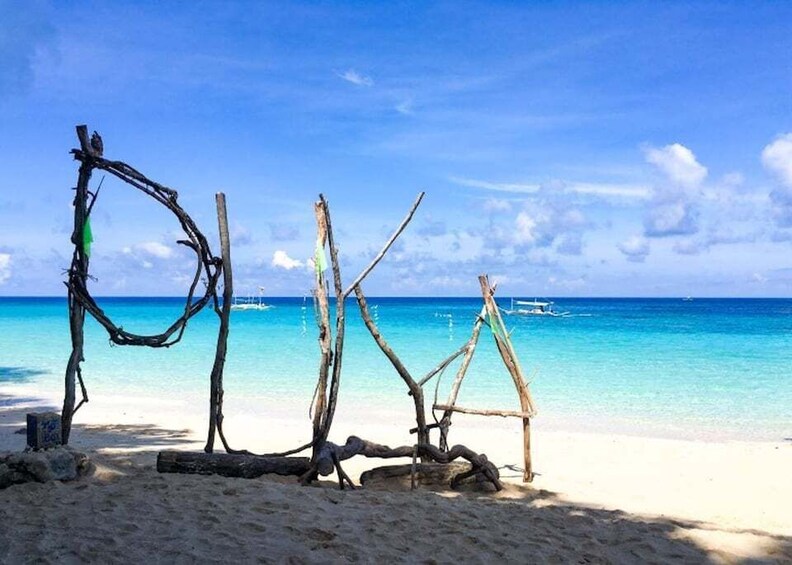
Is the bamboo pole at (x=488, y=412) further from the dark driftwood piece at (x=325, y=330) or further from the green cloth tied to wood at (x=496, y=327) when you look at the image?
the dark driftwood piece at (x=325, y=330)

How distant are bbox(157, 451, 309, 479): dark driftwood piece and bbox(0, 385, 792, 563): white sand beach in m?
0.12

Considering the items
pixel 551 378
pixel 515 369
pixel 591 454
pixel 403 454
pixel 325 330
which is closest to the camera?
pixel 325 330

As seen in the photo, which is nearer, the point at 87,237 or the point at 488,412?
the point at 87,237

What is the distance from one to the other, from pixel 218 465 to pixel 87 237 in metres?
2.28

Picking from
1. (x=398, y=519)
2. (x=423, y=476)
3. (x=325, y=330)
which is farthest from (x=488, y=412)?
(x=398, y=519)

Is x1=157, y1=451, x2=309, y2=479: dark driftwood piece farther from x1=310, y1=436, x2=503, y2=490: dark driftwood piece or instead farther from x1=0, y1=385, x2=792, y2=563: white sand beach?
x1=310, y1=436, x2=503, y2=490: dark driftwood piece

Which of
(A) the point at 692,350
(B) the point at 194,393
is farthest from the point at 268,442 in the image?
(A) the point at 692,350

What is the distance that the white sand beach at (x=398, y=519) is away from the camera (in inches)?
164

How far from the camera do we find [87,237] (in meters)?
6.25

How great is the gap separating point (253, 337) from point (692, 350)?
20.7 m

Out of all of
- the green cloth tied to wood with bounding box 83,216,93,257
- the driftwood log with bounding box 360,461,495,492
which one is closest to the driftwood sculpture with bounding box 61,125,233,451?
the green cloth tied to wood with bounding box 83,216,93,257

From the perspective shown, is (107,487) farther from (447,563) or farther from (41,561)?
(447,563)

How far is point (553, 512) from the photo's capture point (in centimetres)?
543

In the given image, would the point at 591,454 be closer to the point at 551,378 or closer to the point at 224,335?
the point at 224,335
